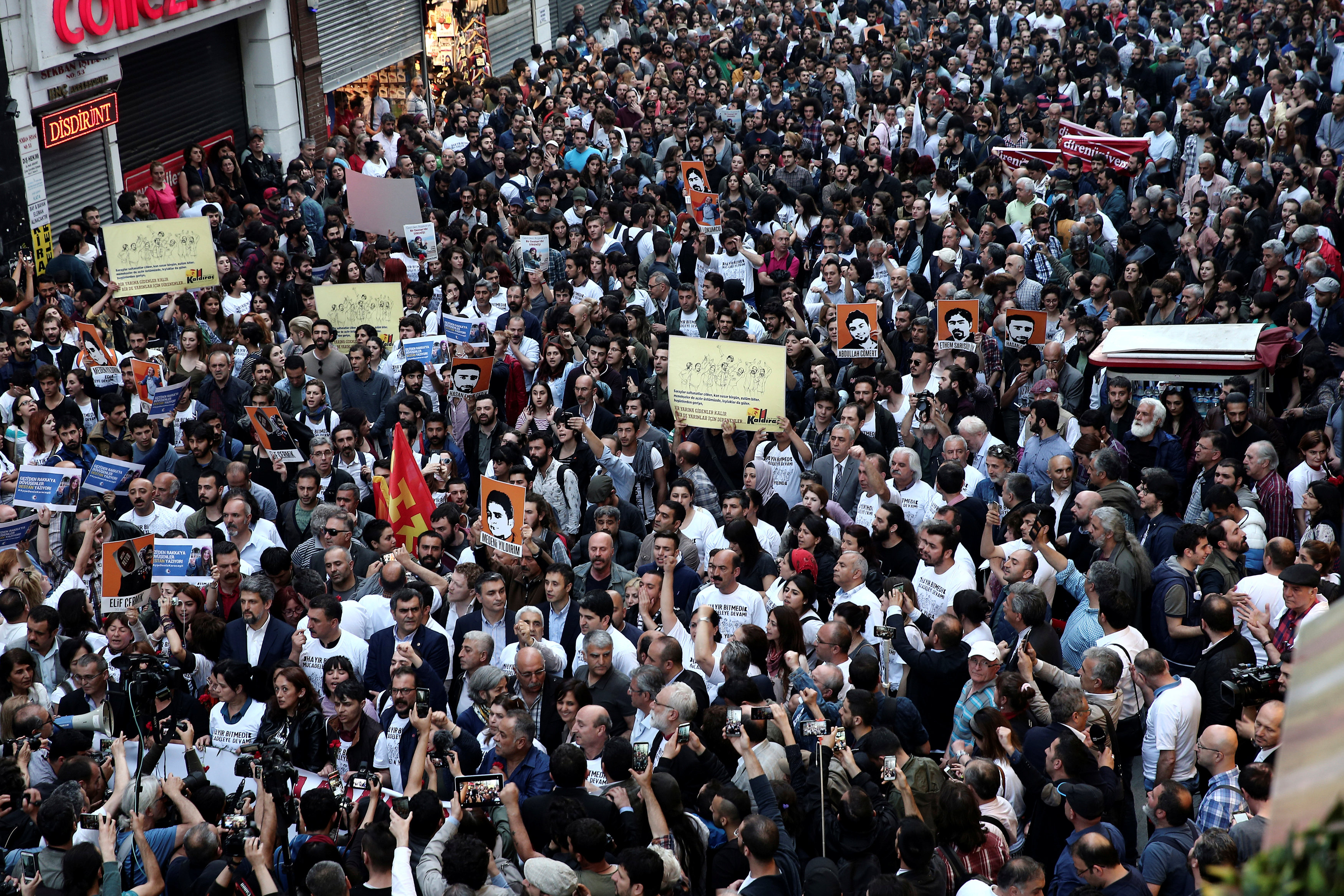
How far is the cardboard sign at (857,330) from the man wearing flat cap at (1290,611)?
185 inches

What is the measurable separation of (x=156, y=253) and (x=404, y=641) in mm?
6774

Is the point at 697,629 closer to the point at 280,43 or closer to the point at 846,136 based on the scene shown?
the point at 846,136

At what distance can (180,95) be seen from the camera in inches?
801

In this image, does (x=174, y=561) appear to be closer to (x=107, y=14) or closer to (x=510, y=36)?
(x=107, y=14)

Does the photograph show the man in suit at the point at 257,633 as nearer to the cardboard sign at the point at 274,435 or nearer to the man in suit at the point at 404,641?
the man in suit at the point at 404,641

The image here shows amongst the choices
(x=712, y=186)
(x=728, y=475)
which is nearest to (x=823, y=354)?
(x=728, y=475)

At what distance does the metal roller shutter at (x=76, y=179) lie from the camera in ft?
57.5

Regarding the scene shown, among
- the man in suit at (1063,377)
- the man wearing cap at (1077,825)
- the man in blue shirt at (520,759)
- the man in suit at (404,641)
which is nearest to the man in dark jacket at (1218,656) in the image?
the man wearing cap at (1077,825)

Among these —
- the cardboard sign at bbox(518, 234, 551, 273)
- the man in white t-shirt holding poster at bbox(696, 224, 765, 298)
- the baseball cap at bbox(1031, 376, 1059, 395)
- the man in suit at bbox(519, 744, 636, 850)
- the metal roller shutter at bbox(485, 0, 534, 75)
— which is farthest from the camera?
the metal roller shutter at bbox(485, 0, 534, 75)

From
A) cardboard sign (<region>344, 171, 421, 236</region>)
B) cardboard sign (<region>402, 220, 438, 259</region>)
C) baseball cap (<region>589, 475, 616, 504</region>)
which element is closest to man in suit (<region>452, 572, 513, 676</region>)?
baseball cap (<region>589, 475, 616, 504</region>)

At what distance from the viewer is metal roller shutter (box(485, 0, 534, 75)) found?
2930 centimetres

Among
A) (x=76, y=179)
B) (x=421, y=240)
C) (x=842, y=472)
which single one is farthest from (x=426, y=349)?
(x=76, y=179)

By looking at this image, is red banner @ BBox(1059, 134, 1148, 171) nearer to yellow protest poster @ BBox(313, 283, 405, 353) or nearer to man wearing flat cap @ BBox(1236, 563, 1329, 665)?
yellow protest poster @ BBox(313, 283, 405, 353)

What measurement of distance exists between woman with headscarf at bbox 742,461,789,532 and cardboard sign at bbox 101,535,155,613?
12.4 ft
